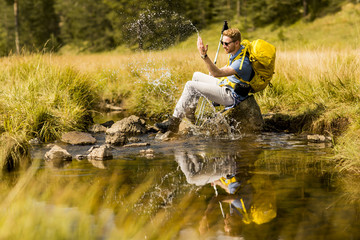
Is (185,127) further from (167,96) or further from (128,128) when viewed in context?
(167,96)

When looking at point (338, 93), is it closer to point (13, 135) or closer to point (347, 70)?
point (347, 70)

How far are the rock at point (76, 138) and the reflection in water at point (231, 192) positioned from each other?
1.73 metres

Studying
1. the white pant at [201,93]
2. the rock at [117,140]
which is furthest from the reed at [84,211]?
the white pant at [201,93]

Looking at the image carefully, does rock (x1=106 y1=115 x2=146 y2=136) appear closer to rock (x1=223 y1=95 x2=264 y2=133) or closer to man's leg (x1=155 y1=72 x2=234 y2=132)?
man's leg (x1=155 y1=72 x2=234 y2=132)

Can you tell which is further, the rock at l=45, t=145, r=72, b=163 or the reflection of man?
the rock at l=45, t=145, r=72, b=163

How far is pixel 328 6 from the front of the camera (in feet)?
166

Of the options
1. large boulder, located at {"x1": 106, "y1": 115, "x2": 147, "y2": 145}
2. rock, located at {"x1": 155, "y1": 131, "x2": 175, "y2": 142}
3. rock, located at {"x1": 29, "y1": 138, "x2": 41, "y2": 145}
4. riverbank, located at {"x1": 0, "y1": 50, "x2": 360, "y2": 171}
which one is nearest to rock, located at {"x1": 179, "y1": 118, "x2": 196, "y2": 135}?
rock, located at {"x1": 155, "y1": 131, "x2": 175, "y2": 142}

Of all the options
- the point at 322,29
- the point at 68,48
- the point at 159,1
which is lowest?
the point at 68,48

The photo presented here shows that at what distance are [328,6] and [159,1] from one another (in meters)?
21.7

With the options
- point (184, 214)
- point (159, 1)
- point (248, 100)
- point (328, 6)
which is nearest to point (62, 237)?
point (184, 214)

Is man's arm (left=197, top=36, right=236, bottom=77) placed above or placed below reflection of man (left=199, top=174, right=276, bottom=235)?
above

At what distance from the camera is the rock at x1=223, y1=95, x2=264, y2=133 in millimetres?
7227

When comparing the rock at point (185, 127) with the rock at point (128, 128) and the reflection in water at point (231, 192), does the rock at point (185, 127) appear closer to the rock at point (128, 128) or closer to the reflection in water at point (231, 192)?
the rock at point (128, 128)

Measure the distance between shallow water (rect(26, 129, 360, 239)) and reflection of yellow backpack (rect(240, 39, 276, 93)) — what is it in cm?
95
